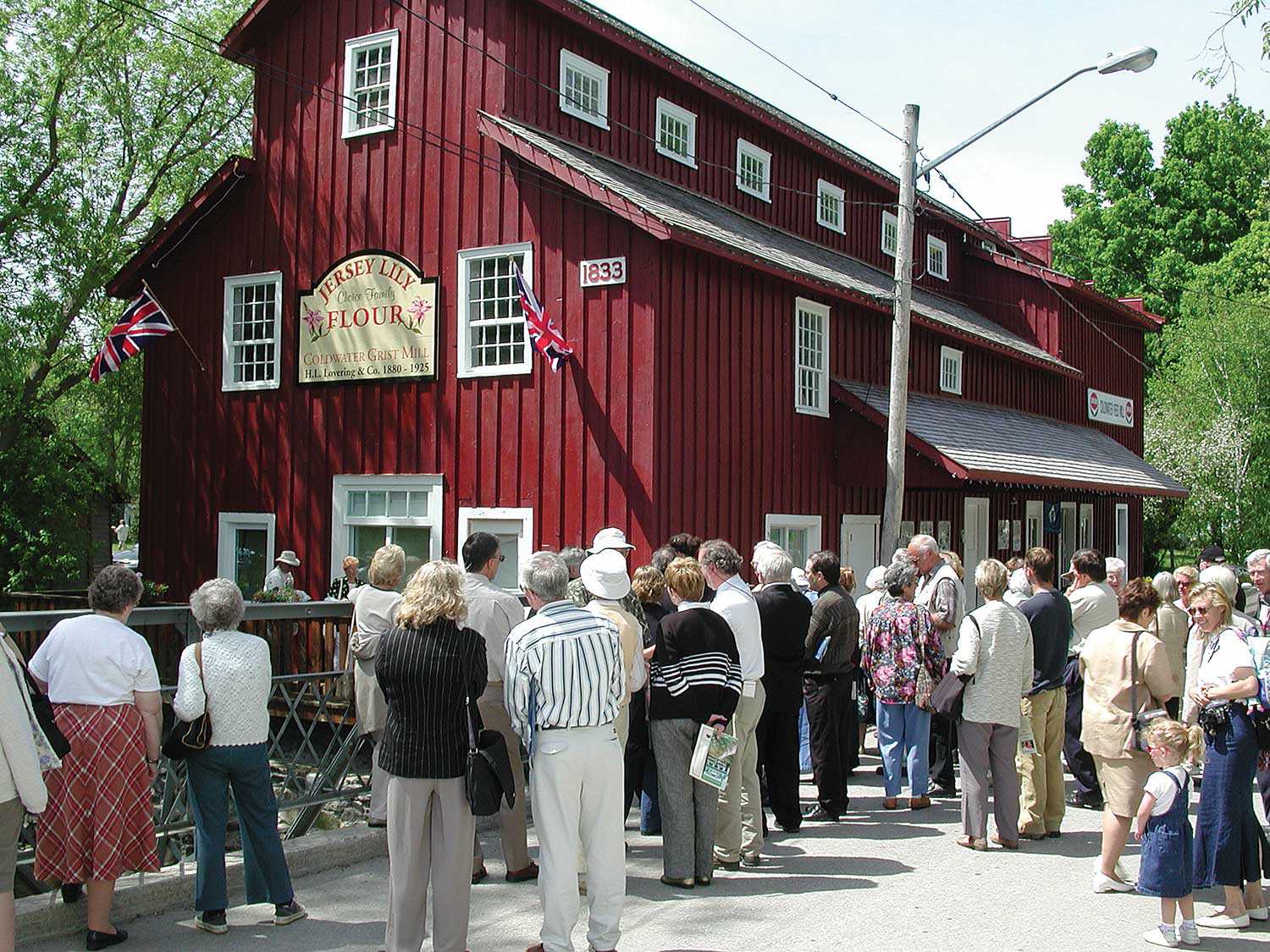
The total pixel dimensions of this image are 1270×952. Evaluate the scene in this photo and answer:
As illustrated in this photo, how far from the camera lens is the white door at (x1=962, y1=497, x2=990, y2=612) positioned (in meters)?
20.9

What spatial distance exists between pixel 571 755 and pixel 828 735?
11.7 feet

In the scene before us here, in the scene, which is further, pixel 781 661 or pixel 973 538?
pixel 973 538

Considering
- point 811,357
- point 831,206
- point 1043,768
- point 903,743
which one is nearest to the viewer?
point 1043,768

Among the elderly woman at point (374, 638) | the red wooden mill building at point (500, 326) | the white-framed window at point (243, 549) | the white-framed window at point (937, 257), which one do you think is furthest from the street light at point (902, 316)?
the white-framed window at point (937, 257)

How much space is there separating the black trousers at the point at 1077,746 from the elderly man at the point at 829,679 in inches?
71.3

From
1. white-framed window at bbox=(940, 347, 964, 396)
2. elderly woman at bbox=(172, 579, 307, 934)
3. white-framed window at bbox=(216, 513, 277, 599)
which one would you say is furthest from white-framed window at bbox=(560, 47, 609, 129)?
elderly woman at bbox=(172, 579, 307, 934)

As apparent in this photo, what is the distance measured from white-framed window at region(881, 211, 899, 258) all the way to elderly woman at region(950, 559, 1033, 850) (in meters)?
17.3

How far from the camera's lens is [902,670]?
900 centimetres

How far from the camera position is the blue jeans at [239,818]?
6219 mm

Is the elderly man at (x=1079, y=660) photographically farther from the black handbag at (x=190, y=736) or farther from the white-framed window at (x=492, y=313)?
the white-framed window at (x=492, y=313)

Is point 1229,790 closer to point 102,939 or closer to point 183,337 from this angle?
point 102,939

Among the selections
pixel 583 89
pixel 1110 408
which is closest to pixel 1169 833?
pixel 583 89

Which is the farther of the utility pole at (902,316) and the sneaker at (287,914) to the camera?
the utility pole at (902,316)

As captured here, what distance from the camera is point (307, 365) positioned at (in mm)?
16656
